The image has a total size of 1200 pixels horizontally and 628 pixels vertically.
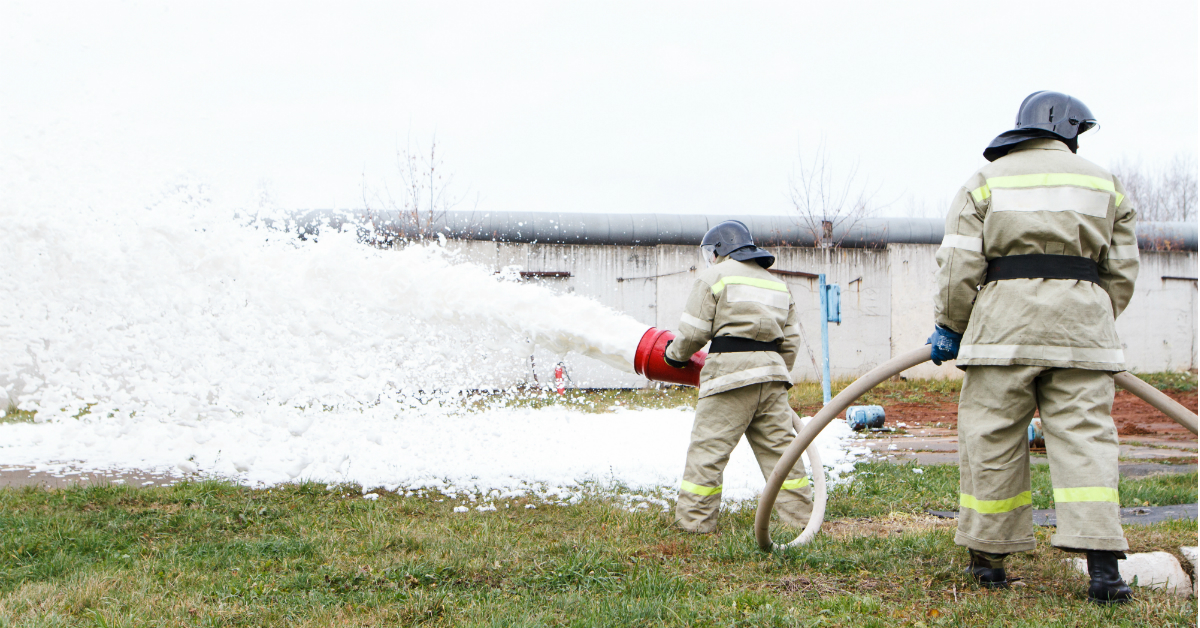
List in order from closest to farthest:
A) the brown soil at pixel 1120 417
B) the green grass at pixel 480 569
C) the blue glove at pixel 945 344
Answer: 1. the green grass at pixel 480 569
2. the blue glove at pixel 945 344
3. the brown soil at pixel 1120 417

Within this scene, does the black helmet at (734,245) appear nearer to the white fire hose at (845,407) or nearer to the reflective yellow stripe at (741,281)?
the reflective yellow stripe at (741,281)

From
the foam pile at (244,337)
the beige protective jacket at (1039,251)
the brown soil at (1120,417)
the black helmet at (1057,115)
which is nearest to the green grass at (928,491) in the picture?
the foam pile at (244,337)

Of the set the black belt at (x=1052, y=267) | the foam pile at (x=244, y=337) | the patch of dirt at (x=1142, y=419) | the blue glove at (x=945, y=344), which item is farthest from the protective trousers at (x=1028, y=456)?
the patch of dirt at (x=1142, y=419)

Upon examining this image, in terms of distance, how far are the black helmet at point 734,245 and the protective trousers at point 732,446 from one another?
664 mm

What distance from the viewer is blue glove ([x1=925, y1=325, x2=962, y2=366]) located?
122 inches

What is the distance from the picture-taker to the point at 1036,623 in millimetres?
2490

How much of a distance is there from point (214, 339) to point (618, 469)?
273 centimetres

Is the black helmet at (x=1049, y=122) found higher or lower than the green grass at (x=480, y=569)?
higher

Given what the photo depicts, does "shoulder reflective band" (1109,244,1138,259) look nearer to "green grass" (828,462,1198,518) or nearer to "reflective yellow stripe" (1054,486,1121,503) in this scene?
"reflective yellow stripe" (1054,486,1121,503)

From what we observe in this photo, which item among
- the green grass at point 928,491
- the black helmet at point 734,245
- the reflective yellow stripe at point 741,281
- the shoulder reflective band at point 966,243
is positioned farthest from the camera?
the green grass at point 928,491

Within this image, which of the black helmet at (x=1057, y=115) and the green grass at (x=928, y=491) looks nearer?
the black helmet at (x=1057, y=115)

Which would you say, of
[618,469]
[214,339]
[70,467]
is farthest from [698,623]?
[70,467]

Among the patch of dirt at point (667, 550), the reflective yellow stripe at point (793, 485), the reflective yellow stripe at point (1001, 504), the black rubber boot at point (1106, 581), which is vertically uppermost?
the reflective yellow stripe at point (1001, 504)

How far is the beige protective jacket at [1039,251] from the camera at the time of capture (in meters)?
2.78
